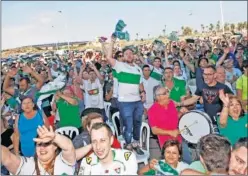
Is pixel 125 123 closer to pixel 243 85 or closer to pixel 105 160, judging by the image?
pixel 243 85

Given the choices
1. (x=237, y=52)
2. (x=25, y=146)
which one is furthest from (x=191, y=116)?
(x=237, y=52)

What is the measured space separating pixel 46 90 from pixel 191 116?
226 centimetres

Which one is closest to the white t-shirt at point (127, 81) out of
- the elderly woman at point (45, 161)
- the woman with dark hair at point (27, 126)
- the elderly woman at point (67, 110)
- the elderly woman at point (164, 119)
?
the elderly woman at point (67, 110)

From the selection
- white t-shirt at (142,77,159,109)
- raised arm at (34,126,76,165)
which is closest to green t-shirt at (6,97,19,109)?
white t-shirt at (142,77,159,109)

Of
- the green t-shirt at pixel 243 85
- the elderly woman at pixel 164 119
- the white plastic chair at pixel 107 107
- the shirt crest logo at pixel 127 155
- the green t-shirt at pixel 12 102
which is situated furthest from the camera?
the white plastic chair at pixel 107 107

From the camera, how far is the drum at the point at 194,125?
420 centimetres

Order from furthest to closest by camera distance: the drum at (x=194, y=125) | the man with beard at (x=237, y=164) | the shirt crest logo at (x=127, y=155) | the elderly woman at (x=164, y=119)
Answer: the drum at (x=194, y=125) → the elderly woman at (x=164, y=119) → the shirt crest logo at (x=127, y=155) → the man with beard at (x=237, y=164)

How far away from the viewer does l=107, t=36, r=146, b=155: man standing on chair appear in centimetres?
534

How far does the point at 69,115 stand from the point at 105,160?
8.57ft

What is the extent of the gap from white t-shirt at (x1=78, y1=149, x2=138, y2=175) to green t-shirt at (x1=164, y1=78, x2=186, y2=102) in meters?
2.56

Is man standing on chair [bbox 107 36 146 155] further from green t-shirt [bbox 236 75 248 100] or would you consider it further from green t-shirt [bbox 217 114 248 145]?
green t-shirt [bbox 217 114 248 145]

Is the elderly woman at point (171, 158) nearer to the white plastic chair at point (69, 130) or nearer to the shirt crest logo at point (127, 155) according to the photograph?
the shirt crest logo at point (127, 155)

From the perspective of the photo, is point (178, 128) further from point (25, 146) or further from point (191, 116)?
point (25, 146)

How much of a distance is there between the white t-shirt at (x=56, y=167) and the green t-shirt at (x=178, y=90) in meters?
2.61
